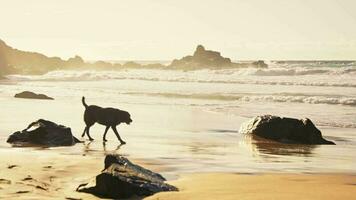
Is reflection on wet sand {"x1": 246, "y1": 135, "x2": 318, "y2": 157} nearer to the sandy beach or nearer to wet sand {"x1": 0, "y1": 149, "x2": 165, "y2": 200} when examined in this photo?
the sandy beach

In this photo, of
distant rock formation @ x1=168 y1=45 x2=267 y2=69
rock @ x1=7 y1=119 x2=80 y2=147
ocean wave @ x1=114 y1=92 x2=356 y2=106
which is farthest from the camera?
distant rock formation @ x1=168 y1=45 x2=267 y2=69

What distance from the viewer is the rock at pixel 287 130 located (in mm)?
16875

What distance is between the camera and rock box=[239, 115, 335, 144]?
16.9m

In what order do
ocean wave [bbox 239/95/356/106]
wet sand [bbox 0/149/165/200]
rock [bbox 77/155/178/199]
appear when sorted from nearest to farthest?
rock [bbox 77/155/178/199]
wet sand [bbox 0/149/165/200]
ocean wave [bbox 239/95/356/106]

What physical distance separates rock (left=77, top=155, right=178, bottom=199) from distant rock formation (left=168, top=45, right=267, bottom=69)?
109846mm

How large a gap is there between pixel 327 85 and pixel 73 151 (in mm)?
38937

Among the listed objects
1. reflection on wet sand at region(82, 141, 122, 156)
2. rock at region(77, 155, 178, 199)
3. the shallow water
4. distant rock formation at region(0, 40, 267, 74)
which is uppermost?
distant rock formation at region(0, 40, 267, 74)

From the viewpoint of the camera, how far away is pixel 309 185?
8.95 metres

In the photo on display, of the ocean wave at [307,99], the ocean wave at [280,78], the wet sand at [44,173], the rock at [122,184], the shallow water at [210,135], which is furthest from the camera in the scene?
the ocean wave at [280,78]

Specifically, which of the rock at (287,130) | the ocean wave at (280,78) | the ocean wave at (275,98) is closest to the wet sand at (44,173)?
the rock at (287,130)

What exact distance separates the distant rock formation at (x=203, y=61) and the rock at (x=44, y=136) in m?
104

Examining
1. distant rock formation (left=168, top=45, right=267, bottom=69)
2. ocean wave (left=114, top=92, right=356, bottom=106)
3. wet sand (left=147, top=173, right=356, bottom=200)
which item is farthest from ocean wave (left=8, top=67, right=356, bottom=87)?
distant rock formation (left=168, top=45, right=267, bottom=69)

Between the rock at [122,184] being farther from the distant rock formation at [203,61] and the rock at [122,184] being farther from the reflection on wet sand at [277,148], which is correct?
the distant rock formation at [203,61]

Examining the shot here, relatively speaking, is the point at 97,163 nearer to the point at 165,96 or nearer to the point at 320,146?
the point at 320,146
